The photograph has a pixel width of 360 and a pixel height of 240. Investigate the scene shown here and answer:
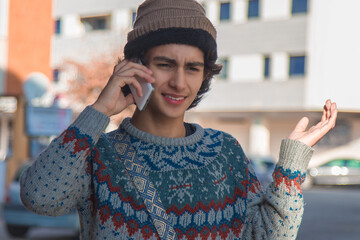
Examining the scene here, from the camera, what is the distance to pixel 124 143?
7.50ft

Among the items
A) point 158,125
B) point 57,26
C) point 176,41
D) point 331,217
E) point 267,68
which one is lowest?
point 331,217

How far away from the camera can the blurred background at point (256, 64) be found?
62.5ft

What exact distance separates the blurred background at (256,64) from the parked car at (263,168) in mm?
91

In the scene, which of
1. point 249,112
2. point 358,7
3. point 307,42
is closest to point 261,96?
point 249,112

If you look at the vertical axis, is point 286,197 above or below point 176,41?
below

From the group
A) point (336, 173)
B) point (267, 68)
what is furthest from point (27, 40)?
point (336, 173)

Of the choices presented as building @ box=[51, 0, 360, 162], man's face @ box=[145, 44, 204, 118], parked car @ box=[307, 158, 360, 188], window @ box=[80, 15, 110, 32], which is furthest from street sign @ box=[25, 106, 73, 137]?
window @ box=[80, 15, 110, 32]

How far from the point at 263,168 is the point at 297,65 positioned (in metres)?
10.1

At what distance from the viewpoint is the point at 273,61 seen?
1121 inches

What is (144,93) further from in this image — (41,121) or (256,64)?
(256,64)

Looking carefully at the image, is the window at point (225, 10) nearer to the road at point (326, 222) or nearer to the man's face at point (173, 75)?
the road at point (326, 222)

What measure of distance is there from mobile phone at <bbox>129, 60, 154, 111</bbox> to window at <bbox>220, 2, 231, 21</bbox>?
28.1m

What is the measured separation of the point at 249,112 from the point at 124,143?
27658mm

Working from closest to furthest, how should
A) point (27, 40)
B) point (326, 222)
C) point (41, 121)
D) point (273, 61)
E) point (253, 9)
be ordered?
point (41, 121) → point (326, 222) → point (27, 40) → point (273, 61) → point (253, 9)
